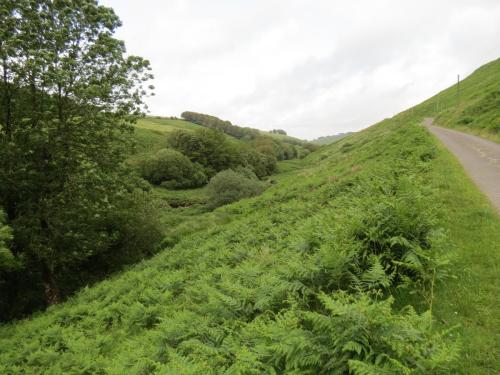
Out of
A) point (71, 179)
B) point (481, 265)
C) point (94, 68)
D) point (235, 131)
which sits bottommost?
point (481, 265)

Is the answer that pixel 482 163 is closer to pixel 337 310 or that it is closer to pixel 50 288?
pixel 337 310

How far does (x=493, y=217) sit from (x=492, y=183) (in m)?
6.13

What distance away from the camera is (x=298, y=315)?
555cm

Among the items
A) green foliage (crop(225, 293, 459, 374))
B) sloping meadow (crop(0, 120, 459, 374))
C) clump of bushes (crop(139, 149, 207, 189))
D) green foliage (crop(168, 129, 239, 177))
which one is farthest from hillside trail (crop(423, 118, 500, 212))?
green foliage (crop(168, 129, 239, 177))

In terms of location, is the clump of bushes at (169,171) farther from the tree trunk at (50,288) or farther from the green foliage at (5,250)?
the green foliage at (5,250)

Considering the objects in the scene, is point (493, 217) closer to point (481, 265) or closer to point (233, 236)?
point (481, 265)

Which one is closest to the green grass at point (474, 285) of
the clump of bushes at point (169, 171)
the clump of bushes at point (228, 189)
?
the clump of bushes at point (228, 189)

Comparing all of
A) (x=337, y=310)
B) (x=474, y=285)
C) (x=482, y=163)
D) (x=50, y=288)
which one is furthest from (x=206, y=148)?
(x=337, y=310)

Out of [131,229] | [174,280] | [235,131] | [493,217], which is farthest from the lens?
[235,131]

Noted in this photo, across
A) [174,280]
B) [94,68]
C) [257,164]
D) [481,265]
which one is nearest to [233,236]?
[174,280]

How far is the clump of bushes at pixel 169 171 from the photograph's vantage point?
8788 centimetres

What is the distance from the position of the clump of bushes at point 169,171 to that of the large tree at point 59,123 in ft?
225

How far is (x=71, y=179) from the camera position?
19188 mm

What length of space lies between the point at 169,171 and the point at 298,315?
86238 mm
